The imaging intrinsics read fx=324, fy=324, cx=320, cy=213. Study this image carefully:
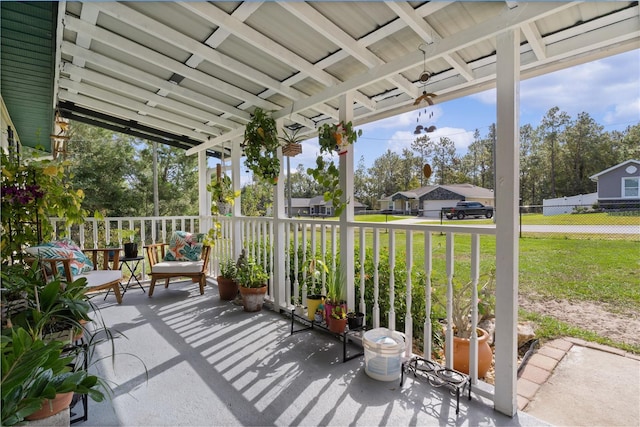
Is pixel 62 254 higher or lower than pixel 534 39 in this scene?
lower

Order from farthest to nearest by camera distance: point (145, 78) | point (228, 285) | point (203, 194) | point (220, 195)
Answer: point (203, 194), point (220, 195), point (228, 285), point (145, 78)

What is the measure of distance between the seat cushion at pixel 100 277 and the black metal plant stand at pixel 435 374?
3.06 meters

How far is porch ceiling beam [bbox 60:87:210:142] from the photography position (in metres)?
3.89

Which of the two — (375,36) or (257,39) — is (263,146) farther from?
(375,36)

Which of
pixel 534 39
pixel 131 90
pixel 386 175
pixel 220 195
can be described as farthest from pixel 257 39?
pixel 220 195

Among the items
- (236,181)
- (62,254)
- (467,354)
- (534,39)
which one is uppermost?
(534,39)

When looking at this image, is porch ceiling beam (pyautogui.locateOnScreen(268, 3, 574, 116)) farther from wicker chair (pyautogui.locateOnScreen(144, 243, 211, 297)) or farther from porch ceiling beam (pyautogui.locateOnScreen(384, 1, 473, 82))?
wicker chair (pyautogui.locateOnScreen(144, 243, 211, 297))

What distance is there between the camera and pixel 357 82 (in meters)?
2.54

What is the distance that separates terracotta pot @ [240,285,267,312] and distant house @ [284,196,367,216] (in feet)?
3.02

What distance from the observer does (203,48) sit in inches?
98.0

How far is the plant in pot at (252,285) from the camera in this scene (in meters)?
3.42

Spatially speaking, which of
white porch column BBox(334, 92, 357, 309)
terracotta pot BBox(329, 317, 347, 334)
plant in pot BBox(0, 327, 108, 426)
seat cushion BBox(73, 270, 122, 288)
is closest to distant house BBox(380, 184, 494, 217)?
white porch column BBox(334, 92, 357, 309)

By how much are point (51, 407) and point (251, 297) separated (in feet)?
7.16

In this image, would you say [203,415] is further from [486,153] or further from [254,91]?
[254,91]
